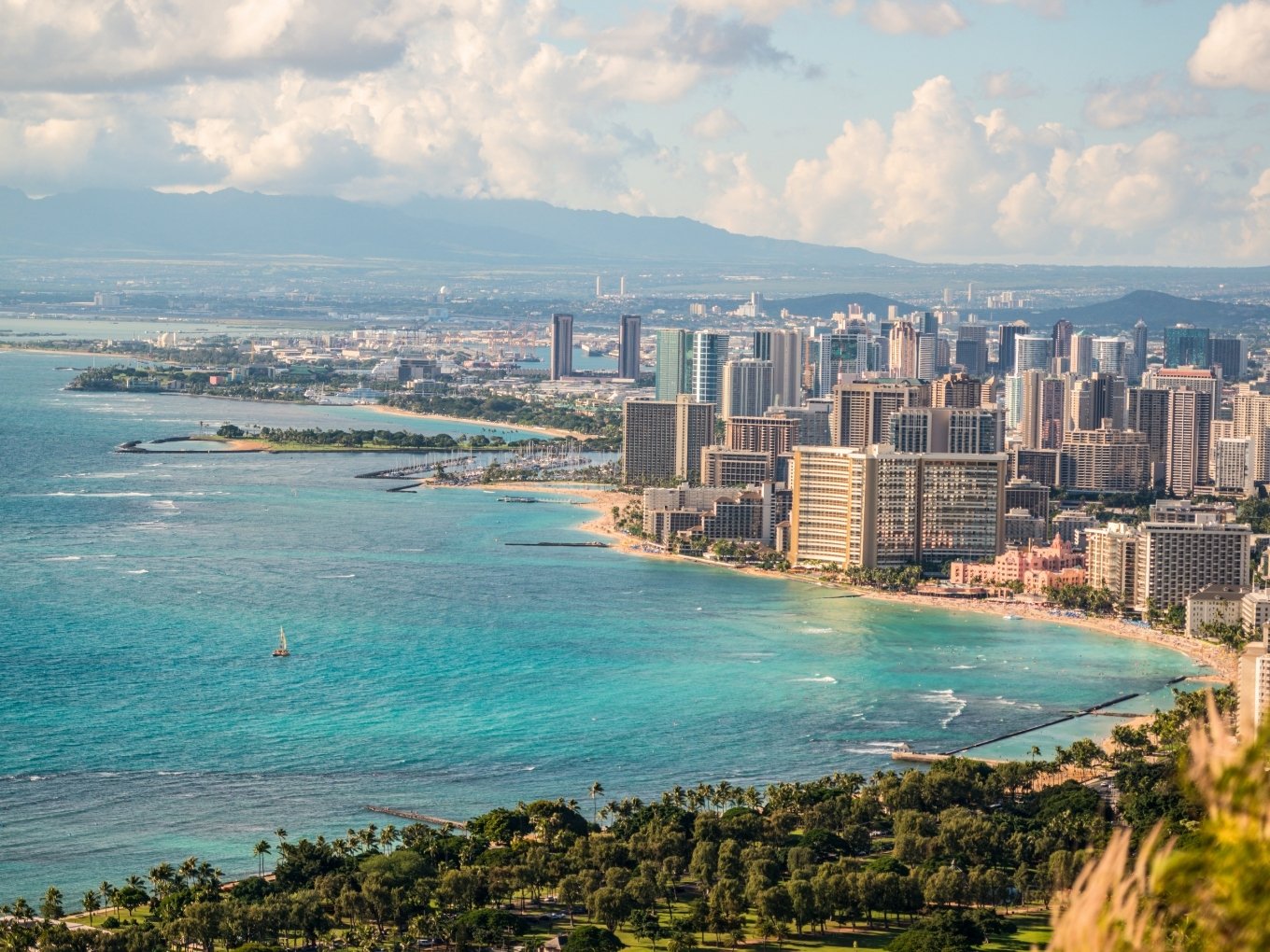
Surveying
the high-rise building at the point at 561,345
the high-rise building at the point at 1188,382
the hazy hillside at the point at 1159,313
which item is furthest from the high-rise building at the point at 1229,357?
the hazy hillside at the point at 1159,313

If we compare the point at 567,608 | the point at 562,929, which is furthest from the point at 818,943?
the point at 567,608

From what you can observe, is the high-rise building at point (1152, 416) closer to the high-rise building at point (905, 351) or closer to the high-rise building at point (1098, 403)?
the high-rise building at point (1098, 403)

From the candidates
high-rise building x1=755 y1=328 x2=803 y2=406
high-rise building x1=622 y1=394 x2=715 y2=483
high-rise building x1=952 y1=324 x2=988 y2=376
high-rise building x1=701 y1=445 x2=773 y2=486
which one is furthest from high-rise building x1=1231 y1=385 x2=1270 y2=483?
high-rise building x1=952 y1=324 x2=988 y2=376

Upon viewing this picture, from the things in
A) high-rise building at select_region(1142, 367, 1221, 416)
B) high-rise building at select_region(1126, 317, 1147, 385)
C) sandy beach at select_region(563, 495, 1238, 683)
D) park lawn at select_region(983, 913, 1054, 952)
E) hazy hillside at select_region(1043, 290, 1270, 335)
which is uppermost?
hazy hillside at select_region(1043, 290, 1270, 335)

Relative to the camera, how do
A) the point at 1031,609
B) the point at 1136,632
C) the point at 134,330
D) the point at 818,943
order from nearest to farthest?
the point at 818,943 → the point at 1136,632 → the point at 1031,609 → the point at 134,330

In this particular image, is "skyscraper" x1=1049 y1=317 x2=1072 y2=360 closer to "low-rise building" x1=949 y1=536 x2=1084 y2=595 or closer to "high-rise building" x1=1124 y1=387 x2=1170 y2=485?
"high-rise building" x1=1124 y1=387 x2=1170 y2=485

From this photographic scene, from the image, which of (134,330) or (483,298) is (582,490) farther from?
(483,298)

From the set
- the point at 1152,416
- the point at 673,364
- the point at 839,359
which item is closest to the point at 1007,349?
the point at 839,359
